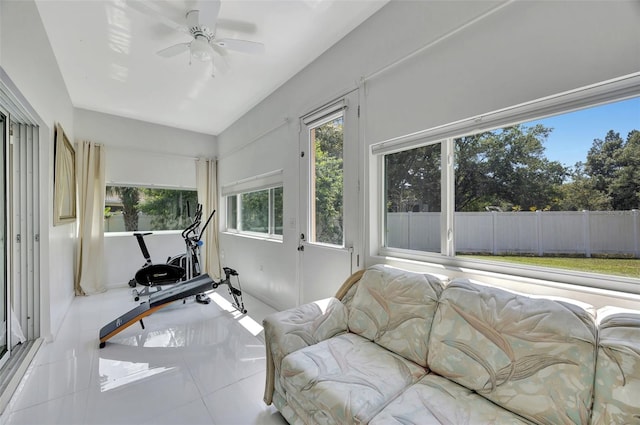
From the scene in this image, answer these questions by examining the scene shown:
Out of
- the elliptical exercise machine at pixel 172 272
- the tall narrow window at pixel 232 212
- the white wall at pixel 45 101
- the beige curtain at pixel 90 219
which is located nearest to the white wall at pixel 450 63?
the elliptical exercise machine at pixel 172 272

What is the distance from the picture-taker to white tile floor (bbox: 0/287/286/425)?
170cm

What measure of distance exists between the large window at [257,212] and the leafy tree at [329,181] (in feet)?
2.95

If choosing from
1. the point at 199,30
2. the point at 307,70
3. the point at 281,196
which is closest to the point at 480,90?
the point at 307,70

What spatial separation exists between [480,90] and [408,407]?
173 centimetres

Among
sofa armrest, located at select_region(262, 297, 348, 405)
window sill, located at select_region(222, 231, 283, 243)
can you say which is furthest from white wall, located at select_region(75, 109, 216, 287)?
sofa armrest, located at select_region(262, 297, 348, 405)

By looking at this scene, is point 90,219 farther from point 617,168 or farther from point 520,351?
point 617,168

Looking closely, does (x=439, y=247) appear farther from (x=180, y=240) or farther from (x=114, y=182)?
(x=114, y=182)

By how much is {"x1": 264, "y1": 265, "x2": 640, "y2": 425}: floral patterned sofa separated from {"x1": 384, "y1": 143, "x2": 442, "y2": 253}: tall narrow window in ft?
1.35

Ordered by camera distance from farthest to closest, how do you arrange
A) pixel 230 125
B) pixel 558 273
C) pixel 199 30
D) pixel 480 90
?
pixel 230 125
pixel 199 30
pixel 480 90
pixel 558 273

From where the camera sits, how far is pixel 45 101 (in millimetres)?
2549

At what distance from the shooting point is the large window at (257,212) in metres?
3.79

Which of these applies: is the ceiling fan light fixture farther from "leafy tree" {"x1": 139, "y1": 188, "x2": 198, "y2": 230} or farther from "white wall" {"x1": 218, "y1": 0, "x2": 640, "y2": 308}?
"leafy tree" {"x1": 139, "y1": 188, "x2": 198, "y2": 230}

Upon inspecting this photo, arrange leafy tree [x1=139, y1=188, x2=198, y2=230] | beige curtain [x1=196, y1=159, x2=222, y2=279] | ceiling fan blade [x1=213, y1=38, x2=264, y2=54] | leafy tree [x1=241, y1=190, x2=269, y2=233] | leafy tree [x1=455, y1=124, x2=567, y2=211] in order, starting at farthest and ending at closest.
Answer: beige curtain [x1=196, y1=159, x2=222, y2=279] → leafy tree [x1=139, y1=188, x2=198, y2=230] → leafy tree [x1=241, y1=190, x2=269, y2=233] → ceiling fan blade [x1=213, y1=38, x2=264, y2=54] → leafy tree [x1=455, y1=124, x2=567, y2=211]

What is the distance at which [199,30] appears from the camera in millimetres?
2223
